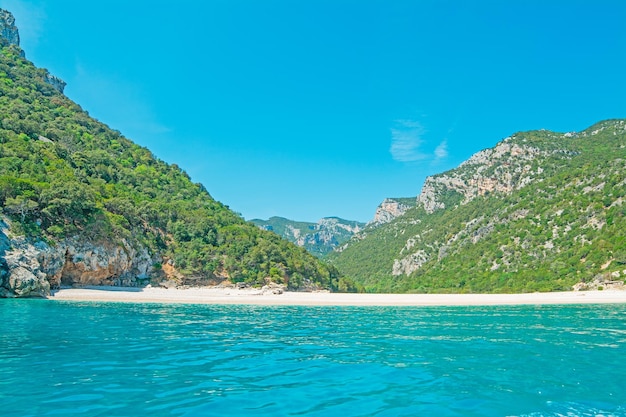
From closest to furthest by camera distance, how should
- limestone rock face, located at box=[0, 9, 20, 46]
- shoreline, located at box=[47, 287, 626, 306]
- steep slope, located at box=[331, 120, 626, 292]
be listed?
shoreline, located at box=[47, 287, 626, 306] → steep slope, located at box=[331, 120, 626, 292] → limestone rock face, located at box=[0, 9, 20, 46]

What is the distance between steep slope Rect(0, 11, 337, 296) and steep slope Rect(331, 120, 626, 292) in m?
43.7

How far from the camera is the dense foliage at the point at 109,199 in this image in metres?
53.0

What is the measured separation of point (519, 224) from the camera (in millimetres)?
111062

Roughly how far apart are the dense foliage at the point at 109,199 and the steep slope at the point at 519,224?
43.5m

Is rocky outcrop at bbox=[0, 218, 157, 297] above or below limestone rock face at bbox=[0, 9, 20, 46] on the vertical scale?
below

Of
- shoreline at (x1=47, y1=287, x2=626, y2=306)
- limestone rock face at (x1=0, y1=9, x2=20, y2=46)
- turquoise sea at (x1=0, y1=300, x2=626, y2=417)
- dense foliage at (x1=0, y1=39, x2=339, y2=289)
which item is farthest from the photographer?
limestone rock face at (x1=0, y1=9, x2=20, y2=46)

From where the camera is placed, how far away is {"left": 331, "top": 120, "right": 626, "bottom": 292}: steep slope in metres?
83.6

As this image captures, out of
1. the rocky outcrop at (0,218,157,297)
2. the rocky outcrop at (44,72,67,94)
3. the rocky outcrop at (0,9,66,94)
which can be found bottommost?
the rocky outcrop at (0,218,157,297)

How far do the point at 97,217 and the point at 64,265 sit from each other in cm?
836

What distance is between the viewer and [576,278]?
74562 millimetres

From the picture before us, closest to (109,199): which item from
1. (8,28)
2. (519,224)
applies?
(519,224)

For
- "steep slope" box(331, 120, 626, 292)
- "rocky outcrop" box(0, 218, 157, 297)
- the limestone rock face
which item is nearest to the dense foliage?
"rocky outcrop" box(0, 218, 157, 297)

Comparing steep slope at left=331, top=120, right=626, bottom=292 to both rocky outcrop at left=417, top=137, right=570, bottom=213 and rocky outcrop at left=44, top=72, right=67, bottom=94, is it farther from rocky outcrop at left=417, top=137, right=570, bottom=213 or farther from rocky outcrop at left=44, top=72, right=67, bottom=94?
rocky outcrop at left=44, top=72, right=67, bottom=94

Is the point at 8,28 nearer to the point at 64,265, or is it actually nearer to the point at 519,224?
the point at 64,265
